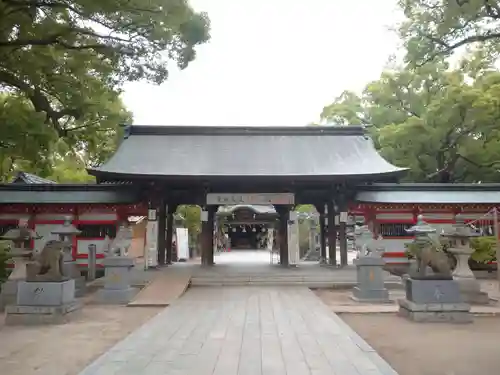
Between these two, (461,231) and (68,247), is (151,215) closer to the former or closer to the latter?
(68,247)

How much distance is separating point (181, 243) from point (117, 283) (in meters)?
12.3

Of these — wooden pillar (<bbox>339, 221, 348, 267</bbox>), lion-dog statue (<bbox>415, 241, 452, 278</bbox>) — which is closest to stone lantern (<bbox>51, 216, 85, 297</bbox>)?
lion-dog statue (<bbox>415, 241, 452, 278</bbox>)

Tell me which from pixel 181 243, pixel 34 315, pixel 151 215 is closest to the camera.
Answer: pixel 34 315

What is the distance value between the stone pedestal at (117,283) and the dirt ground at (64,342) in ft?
5.14

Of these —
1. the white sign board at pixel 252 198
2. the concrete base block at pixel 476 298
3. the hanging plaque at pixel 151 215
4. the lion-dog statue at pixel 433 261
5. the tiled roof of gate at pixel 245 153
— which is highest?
the tiled roof of gate at pixel 245 153

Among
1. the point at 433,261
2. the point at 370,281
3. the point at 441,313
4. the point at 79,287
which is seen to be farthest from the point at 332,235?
Answer: the point at 79,287

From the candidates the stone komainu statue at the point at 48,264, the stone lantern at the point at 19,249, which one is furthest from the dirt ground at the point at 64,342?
the stone lantern at the point at 19,249

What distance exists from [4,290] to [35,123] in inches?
183

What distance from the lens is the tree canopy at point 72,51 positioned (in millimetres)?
8977

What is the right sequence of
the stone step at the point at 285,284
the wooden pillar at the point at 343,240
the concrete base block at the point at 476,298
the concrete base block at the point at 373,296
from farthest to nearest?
the wooden pillar at the point at 343,240 < the stone step at the point at 285,284 < the concrete base block at the point at 373,296 < the concrete base block at the point at 476,298

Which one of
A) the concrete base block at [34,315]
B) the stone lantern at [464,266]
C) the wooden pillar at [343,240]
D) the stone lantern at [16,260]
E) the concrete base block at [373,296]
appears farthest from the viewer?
the wooden pillar at [343,240]

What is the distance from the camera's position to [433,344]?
22.7 ft

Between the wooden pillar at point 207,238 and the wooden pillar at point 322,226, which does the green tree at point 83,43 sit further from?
the wooden pillar at point 322,226

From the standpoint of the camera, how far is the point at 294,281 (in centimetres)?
1465
